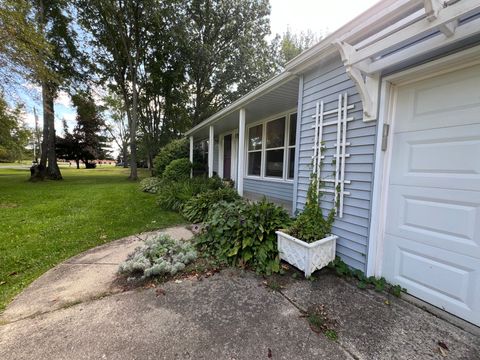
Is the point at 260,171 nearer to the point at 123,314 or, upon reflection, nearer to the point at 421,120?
the point at 421,120

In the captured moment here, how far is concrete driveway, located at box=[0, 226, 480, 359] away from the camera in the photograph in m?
1.52

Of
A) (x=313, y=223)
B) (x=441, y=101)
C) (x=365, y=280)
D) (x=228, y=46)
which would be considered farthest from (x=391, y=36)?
(x=228, y=46)

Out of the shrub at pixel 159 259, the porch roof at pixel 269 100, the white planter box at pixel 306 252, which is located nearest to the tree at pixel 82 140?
the porch roof at pixel 269 100

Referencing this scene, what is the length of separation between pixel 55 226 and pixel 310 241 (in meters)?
4.84

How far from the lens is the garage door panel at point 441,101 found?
1.75 meters

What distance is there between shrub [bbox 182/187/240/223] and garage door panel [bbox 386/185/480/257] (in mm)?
3354

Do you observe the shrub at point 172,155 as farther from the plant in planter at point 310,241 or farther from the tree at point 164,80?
the plant in planter at point 310,241

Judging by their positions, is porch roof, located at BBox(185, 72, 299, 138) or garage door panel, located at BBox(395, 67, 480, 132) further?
porch roof, located at BBox(185, 72, 299, 138)

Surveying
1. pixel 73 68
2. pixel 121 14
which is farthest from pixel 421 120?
pixel 73 68

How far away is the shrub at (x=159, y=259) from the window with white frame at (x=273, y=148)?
3.22 metres

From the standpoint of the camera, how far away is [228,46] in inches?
606

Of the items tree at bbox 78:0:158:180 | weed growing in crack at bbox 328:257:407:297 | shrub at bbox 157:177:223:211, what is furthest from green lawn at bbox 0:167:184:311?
tree at bbox 78:0:158:180

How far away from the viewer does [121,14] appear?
1201 cm

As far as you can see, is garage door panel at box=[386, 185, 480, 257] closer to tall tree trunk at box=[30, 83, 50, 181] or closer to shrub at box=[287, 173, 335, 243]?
shrub at box=[287, 173, 335, 243]
